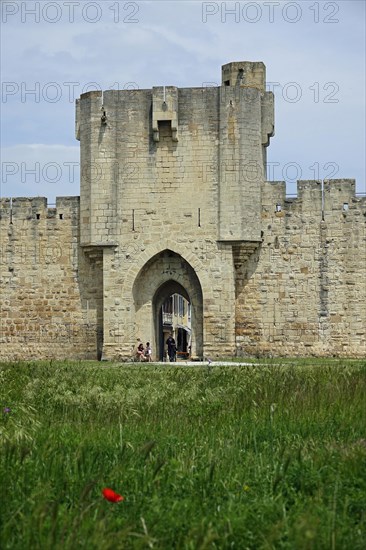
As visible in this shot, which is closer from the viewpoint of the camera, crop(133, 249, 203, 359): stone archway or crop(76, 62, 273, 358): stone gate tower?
crop(76, 62, 273, 358): stone gate tower

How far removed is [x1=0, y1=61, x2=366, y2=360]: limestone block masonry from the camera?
25.8 metres

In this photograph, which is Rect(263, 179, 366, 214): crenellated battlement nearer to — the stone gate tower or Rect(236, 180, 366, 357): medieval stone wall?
Rect(236, 180, 366, 357): medieval stone wall

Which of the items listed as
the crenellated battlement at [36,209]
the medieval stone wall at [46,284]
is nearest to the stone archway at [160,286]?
the medieval stone wall at [46,284]

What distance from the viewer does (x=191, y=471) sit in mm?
7371

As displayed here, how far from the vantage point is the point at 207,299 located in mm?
26031

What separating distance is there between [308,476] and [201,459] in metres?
0.89

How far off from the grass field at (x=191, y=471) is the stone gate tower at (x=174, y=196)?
14301 millimetres

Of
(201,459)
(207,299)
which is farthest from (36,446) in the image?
(207,299)

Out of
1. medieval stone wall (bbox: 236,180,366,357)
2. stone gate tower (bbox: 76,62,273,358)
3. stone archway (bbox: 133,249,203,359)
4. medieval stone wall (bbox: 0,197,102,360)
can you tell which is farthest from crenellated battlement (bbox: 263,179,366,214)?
medieval stone wall (bbox: 0,197,102,360)

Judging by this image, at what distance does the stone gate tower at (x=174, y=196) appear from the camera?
25.9 m

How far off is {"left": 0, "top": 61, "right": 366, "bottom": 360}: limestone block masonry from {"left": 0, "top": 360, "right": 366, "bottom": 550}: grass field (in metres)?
14.2

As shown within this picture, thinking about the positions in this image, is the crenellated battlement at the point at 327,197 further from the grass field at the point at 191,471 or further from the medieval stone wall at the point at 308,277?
the grass field at the point at 191,471

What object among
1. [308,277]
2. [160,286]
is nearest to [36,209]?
[160,286]

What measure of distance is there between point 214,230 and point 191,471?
18729 mm
